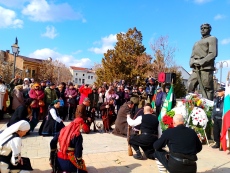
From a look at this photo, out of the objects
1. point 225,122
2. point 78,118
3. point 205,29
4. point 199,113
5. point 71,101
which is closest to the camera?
point 78,118

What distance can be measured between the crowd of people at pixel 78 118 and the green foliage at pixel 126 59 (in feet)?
61.7

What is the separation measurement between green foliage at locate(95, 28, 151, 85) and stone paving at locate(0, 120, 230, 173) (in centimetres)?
2491

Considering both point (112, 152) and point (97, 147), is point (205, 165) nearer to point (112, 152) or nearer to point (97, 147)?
point (112, 152)

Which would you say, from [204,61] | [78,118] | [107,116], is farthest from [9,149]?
[204,61]

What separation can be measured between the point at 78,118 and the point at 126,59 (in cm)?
2884

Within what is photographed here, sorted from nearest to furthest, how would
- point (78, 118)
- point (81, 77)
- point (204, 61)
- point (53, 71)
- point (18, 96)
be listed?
point (78, 118) → point (204, 61) → point (18, 96) → point (53, 71) → point (81, 77)

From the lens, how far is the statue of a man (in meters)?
7.88

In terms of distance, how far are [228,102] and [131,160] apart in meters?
3.19

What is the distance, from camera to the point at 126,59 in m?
32.7

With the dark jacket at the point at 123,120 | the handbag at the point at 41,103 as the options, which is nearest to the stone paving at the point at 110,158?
the dark jacket at the point at 123,120

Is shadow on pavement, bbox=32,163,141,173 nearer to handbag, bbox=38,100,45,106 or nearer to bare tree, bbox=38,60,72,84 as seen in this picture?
handbag, bbox=38,100,45,106

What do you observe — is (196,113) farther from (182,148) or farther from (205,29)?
(182,148)

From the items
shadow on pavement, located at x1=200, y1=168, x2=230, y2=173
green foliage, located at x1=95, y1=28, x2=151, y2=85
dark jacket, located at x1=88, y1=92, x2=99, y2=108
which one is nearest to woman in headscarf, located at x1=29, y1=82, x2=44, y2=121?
dark jacket, located at x1=88, y1=92, x2=99, y2=108

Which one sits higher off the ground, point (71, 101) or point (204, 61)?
point (204, 61)
